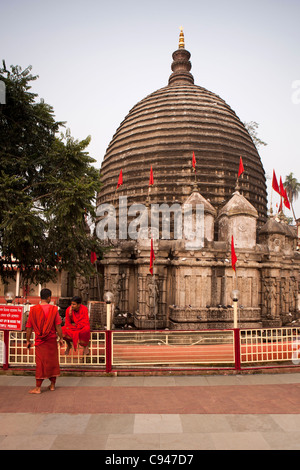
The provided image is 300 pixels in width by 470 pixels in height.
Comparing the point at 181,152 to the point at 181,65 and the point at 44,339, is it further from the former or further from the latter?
the point at 44,339

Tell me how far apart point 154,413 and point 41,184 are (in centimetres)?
899

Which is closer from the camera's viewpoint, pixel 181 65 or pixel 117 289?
pixel 117 289

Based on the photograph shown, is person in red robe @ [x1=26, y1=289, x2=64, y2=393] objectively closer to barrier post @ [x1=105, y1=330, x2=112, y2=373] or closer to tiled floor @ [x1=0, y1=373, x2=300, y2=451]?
tiled floor @ [x1=0, y1=373, x2=300, y2=451]

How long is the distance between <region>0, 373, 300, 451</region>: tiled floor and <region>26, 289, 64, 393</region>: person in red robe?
369 millimetres

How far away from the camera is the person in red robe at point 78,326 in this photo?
7320 millimetres

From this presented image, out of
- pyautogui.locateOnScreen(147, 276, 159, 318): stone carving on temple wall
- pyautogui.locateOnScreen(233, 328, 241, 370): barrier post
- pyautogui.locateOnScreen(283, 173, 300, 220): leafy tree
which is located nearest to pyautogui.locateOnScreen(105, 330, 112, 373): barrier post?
pyautogui.locateOnScreen(233, 328, 241, 370): barrier post

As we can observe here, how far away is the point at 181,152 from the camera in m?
20.0

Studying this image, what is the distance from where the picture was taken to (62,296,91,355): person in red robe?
24.0ft

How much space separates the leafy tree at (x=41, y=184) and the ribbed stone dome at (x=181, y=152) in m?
7.50

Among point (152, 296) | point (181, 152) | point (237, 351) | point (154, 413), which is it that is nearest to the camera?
point (154, 413)

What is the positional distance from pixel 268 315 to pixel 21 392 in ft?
38.8

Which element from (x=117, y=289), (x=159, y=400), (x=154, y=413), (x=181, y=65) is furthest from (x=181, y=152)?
(x=154, y=413)

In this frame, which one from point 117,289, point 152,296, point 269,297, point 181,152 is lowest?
point 269,297

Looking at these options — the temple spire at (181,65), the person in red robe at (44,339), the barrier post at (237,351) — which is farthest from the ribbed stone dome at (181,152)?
the person in red robe at (44,339)
